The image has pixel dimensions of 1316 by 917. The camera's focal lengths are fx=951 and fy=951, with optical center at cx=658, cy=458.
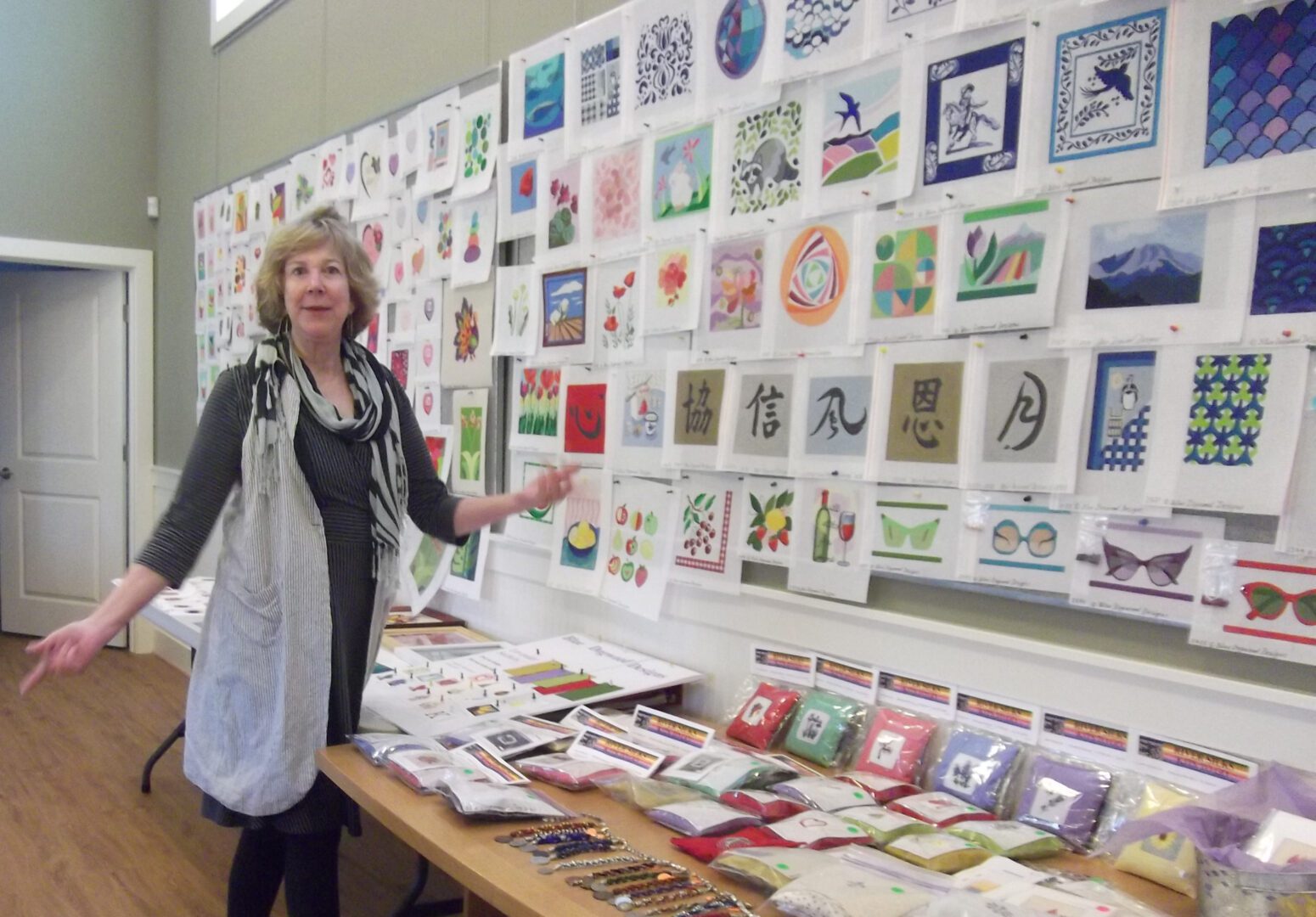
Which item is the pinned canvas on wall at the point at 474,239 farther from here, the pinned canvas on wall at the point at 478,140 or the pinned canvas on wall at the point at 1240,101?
the pinned canvas on wall at the point at 1240,101

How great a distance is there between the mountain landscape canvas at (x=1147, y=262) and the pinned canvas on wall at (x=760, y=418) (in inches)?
22.0

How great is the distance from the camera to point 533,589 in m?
2.38

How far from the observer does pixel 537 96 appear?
2334mm

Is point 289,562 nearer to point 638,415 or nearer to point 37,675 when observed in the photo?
point 37,675

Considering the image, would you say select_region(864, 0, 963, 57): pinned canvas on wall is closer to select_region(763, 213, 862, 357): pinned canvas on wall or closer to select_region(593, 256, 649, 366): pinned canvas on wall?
select_region(763, 213, 862, 357): pinned canvas on wall

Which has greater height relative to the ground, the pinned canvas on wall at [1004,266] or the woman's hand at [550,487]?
the pinned canvas on wall at [1004,266]

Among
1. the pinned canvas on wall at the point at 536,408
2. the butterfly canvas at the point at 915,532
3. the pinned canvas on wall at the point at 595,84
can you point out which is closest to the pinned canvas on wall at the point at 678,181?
the pinned canvas on wall at the point at 595,84

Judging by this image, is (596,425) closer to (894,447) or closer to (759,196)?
(759,196)

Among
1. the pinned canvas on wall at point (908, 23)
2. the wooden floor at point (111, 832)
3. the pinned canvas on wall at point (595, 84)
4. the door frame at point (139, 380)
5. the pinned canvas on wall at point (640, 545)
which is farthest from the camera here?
the door frame at point (139, 380)

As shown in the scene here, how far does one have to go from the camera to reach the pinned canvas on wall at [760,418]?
1731mm

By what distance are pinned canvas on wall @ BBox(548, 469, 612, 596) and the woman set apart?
0.46 metres

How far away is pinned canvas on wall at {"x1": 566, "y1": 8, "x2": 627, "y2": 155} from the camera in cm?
209

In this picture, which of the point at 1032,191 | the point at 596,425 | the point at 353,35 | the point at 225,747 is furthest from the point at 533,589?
the point at 353,35

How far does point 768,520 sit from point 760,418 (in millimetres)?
190
